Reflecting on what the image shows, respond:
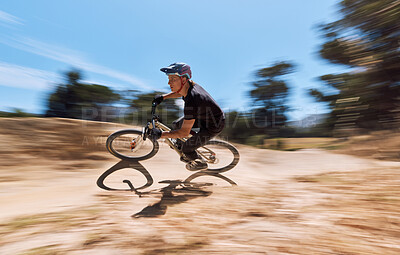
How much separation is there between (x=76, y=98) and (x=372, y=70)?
49.7 meters

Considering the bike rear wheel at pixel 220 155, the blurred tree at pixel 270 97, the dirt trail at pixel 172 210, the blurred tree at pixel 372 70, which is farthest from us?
the blurred tree at pixel 270 97

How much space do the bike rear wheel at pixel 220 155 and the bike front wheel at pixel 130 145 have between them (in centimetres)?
124

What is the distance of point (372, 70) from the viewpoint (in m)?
13.5

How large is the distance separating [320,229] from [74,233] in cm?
254

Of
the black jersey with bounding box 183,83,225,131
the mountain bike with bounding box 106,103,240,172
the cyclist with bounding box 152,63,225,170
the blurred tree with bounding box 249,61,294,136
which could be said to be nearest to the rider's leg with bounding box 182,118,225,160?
the cyclist with bounding box 152,63,225,170

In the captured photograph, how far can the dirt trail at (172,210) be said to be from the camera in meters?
2.05

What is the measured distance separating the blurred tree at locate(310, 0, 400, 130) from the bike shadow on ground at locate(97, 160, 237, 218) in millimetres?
12427

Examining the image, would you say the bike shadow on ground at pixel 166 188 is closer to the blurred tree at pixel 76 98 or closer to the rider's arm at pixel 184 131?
the rider's arm at pixel 184 131

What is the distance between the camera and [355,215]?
2.68 metres

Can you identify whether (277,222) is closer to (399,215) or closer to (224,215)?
(224,215)

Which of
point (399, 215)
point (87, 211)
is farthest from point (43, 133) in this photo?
point (399, 215)

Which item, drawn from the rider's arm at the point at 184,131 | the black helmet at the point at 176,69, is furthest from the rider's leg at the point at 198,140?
the black helmet at the point at 176,69

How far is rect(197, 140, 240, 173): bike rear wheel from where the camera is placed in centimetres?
559

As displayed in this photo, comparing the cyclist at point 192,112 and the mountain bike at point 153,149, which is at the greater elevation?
the cyclist at point 192,112
